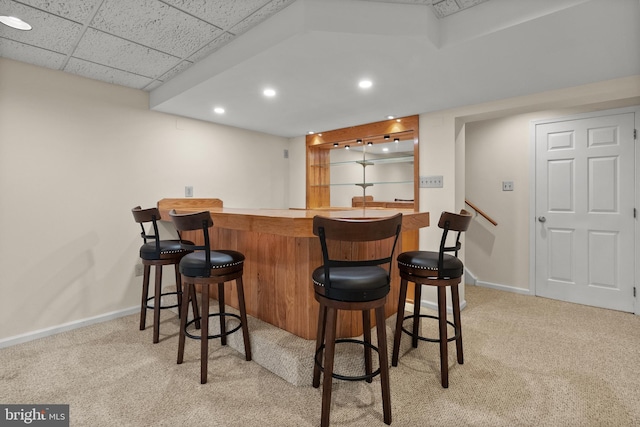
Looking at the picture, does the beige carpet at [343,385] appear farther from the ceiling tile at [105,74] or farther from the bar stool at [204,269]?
the ceiling tile at [105,74]

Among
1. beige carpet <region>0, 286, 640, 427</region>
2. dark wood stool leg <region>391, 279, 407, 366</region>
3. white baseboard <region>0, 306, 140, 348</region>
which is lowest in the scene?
beige carpet <region>0, 286, 640, 427</region>

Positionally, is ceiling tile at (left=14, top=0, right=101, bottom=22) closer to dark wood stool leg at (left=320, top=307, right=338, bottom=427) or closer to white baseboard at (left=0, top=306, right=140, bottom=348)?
dark wood stool leg at (left=320, top=307, right=338, bottom=427)

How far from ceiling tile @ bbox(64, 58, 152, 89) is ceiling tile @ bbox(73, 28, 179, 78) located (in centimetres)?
10

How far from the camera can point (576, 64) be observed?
2.22 metres

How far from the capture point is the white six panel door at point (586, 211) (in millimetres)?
3230

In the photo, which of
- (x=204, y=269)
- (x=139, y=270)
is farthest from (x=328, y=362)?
(x=139, y=270)

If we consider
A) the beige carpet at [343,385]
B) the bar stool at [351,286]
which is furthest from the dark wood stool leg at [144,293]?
the bar stool at [351,286]

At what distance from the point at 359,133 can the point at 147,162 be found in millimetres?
2493

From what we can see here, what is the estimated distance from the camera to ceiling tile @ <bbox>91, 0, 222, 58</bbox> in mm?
1869

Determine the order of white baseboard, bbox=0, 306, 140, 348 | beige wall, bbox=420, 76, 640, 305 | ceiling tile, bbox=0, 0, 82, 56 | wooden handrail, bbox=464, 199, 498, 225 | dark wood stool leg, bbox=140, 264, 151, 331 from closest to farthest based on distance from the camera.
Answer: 1. ceiling tile, bbox=0, 0, 82, 56
2. white baseboard, bbox=0, 306, 140, 348
3. dark wood stool leg, bbox=140, 264, 151, 331
4. beige wall, bbox=420, 76, 640, 305
5. wooden handrail, bbox=464, 199, 498, 225

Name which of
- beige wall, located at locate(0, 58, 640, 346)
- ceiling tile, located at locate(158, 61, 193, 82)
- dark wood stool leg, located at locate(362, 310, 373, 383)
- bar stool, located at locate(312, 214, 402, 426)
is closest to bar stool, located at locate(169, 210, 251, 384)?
bar stool, located at locate(312, 214, 402, 426)

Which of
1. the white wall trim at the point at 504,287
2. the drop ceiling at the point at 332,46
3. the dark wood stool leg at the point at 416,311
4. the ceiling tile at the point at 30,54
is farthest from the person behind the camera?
the white wall trim at the point at 504,287

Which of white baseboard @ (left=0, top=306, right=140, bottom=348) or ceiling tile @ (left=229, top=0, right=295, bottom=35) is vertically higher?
ceiling tile @ (left=229, top=0, right=295, bottom=35)

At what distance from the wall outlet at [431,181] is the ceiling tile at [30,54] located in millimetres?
3438
